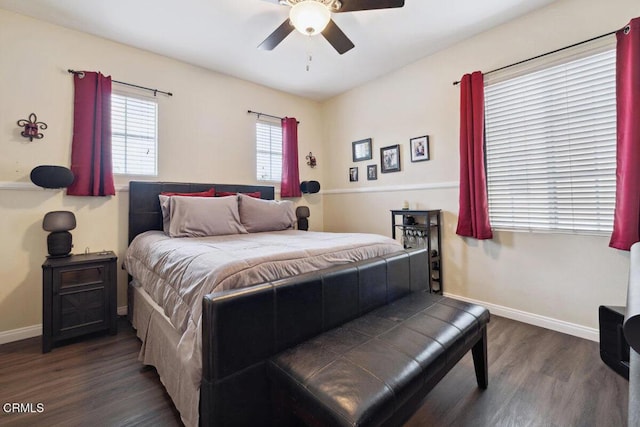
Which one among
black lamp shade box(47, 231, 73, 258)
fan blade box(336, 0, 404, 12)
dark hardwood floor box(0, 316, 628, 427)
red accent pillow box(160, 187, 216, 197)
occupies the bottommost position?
dark hardwood floor box(0, 316, 628, 427)

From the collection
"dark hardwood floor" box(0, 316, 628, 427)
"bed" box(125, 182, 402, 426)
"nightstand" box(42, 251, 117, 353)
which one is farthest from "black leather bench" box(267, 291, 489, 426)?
"nightstand" box(42, 251, 117, 353)

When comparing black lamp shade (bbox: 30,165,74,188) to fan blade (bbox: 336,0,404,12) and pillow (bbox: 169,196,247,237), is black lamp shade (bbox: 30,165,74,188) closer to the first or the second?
pillow (bbox: 169,196,247,237)

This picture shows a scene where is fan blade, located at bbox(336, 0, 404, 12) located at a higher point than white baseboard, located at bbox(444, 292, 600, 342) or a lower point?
higher

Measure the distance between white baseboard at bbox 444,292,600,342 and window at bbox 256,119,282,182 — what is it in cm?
303

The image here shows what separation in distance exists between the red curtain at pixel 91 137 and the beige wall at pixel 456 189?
2870 millimetres

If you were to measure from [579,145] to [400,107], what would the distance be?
5.97ft

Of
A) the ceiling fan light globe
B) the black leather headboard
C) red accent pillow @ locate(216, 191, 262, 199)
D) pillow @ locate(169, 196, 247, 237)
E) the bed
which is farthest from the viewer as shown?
red accent pillow @ locate(216, 191, 262, 199)

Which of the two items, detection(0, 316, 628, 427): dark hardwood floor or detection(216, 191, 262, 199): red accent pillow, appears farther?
detection(216, 191, 262, 199): red accent pillow

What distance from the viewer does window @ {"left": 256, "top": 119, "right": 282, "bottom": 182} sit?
394 cm

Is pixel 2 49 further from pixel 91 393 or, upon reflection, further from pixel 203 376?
pixel 203 376

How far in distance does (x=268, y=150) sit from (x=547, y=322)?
365 centimetres

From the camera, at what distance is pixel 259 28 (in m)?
2.66

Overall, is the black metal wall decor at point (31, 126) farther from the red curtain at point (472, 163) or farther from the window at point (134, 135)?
the red curtain at point (472, 163)

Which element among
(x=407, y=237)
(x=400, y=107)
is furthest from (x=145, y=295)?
(x=400, y=107)
